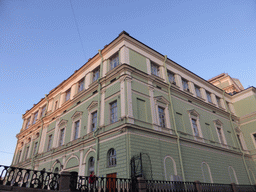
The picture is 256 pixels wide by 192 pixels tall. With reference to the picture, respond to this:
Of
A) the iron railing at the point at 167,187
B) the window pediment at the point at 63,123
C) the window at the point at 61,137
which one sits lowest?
the iron railing at the point at 167,187

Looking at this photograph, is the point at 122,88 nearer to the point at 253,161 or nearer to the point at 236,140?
the point at 236,140

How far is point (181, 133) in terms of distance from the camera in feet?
51.5

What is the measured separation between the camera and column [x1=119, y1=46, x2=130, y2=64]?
49.5 ft

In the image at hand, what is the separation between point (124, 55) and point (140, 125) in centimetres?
592

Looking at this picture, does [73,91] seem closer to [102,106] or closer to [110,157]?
[102,106]

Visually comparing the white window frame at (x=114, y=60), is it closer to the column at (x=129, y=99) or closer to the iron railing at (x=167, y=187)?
the column at (x=129, y=99)

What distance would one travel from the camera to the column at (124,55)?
1508cm

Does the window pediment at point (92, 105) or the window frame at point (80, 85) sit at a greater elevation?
the window frame at point (80, 85)

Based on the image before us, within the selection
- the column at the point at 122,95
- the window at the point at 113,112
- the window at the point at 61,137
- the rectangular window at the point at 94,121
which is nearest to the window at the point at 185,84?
the column at the point at 122,95

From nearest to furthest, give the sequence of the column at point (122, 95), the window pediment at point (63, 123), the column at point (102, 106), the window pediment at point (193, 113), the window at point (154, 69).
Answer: the column at point (122, 95) < the column at point (102, 106) < the window at point (154, 69) < the window pediment at point (193, 113) < the window pediment at point (63, 123)

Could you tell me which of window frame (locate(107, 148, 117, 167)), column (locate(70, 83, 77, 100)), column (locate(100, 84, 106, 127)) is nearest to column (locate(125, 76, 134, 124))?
window frame (locate(107, 148, 117, 167))

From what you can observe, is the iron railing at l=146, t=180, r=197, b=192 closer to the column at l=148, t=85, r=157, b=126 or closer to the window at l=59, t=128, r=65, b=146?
the column at l=148, t=85, r=157, b=126

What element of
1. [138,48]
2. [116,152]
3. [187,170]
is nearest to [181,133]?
[187,170]

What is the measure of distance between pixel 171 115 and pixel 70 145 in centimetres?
927
